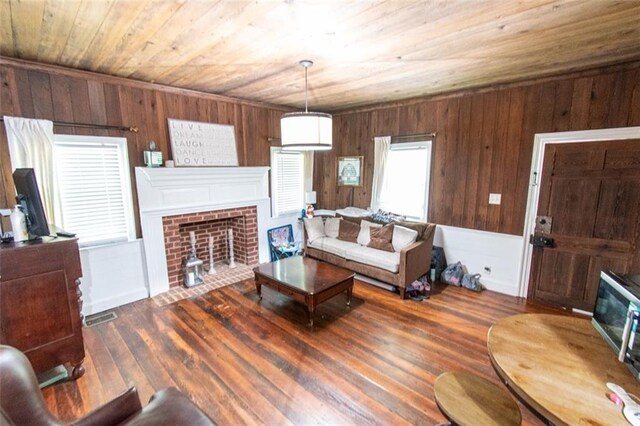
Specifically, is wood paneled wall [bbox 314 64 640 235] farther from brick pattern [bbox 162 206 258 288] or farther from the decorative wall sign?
brick pattern [bbox 162 206 258 288]

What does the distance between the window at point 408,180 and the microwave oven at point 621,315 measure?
2997 mm

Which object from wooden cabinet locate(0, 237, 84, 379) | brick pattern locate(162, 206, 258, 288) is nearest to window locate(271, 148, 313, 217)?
brick pattern locate(162, 206, 258, 288)

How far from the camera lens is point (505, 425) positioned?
1398 mm

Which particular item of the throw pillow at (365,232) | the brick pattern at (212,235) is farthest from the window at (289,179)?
the throw pillow at (365,232)

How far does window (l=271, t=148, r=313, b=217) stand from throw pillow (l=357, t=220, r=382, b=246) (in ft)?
4.81

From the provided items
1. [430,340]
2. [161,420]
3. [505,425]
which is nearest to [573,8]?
[505,425]

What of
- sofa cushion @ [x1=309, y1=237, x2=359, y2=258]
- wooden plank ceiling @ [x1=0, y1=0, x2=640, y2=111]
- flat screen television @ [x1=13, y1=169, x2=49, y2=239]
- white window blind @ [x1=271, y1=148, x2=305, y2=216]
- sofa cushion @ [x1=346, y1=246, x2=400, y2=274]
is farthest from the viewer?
white window blind @ [x1=271, y1=148, x2=305, y2=216]

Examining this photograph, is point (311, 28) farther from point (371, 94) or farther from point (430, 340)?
point (430, 340)

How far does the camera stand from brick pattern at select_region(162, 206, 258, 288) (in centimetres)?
390

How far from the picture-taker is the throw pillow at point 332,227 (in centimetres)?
475

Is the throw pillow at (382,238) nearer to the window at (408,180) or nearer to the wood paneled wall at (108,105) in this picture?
the window at (408,180)

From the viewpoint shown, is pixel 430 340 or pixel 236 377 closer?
pixel 236 377

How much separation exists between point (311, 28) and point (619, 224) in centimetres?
365

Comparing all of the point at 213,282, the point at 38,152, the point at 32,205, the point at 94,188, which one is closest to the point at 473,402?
the point at 32,205
